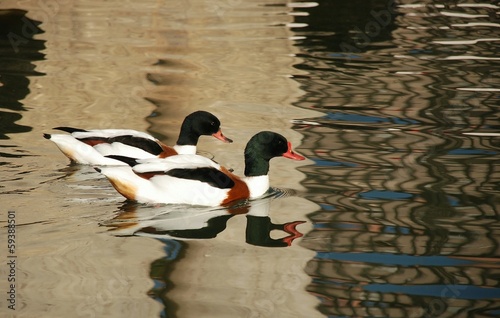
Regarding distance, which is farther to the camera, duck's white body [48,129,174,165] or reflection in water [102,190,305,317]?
duck's white body [48,129,174,165]

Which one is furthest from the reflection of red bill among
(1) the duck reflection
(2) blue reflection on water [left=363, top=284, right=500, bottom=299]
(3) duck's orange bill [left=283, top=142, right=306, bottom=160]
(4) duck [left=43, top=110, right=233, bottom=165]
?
(4) duck [left=43, top=110, right=233, bottom=165]

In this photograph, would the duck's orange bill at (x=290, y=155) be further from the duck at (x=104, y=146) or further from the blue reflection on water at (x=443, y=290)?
the blue reflection on water at (x=443, y=290)

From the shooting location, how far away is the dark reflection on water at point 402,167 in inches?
271

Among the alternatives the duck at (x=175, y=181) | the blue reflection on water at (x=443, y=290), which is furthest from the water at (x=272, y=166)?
the duck at (x=175, y=181)

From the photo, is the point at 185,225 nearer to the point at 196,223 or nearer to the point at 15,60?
the point at 196,223

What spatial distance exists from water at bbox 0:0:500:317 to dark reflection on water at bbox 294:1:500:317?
2cm

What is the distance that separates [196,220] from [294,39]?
26.2 ft

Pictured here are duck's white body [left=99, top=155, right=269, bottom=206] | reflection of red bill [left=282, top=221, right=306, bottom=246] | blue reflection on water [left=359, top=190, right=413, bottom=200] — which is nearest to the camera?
reflection of red bill [left=282, top=221, right=306, bottom=246]

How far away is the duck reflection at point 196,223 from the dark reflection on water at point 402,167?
1.07ft

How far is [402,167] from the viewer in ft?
31.9

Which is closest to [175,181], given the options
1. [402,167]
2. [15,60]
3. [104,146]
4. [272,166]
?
[104,146]

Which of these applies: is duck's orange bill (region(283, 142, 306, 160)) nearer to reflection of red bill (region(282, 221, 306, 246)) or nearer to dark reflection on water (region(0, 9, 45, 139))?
reflection of red bill (region(282, 221, 306, 246))

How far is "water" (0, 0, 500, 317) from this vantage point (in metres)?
6.87

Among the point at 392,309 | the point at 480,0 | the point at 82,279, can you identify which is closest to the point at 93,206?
the point at 82,279
